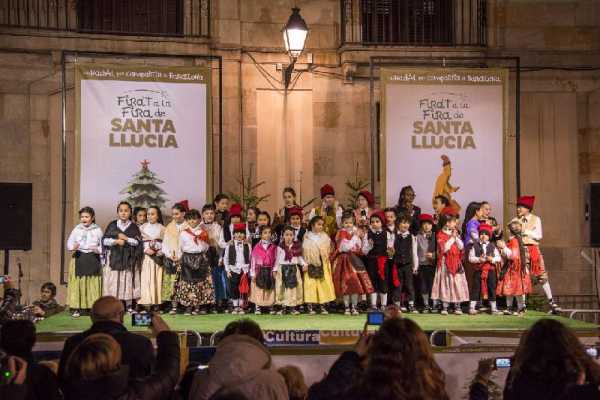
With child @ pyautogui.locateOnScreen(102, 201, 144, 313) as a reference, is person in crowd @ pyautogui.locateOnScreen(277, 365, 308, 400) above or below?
below

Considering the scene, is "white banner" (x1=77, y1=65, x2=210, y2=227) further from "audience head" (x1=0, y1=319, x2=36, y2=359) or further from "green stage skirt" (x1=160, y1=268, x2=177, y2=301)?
"audience head" (x1=0, y1=319, x2=36, y2=359)

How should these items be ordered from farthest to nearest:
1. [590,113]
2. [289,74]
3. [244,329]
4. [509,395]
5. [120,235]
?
[590,113], [289,74], [120,235], [244,329], [509,395]

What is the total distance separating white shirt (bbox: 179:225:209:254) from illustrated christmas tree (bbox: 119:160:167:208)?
1286mm

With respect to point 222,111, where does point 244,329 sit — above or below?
below

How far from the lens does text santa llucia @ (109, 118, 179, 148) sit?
14.8 meters

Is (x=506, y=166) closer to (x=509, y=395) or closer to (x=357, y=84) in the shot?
(x=357, y=84)

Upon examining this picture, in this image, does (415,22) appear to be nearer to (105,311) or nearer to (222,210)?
(222,210)

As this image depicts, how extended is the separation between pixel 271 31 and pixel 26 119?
4739mm

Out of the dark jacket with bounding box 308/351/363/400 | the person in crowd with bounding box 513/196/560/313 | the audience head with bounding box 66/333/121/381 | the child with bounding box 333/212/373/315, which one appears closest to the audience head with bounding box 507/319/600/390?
the dark jacket with bounding box 308/351/363/400

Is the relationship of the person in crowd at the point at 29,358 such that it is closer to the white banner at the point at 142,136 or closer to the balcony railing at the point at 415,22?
the white banner at the point at 142,136

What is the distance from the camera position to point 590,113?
17766 mm

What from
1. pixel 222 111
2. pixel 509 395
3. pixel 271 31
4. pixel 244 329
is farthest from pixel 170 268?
pixel 509 395

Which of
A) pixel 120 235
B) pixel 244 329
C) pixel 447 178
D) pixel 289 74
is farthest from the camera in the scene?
pixel 289 74

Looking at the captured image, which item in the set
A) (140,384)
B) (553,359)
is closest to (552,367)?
(553,359)
